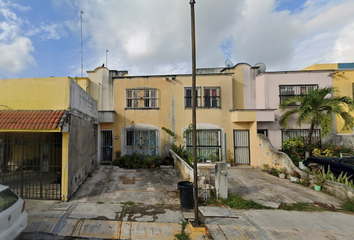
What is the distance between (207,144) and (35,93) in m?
10.5

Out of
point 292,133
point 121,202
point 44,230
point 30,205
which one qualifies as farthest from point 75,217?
point 292,133

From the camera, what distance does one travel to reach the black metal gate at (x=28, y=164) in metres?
6.09

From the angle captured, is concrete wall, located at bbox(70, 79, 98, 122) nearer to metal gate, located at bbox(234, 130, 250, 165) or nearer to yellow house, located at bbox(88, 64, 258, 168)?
yellow house, located at bbox(88, 64, 258, 168)

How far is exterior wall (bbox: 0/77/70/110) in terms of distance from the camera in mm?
6379

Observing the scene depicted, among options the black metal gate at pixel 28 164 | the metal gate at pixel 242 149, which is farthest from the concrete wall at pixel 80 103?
the metal gate at pixel 242 149

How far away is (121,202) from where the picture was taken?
5.92m

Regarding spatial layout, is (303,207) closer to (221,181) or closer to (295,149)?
(221,181)

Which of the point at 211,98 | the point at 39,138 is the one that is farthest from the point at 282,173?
the point at 39,138

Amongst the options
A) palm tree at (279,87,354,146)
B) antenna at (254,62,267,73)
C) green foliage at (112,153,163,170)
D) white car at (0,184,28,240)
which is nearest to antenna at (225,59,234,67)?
antenna at (254,62,267,73)

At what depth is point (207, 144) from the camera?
11984 mm

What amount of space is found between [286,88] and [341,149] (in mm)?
5405

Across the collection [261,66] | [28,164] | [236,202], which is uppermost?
[261,66]

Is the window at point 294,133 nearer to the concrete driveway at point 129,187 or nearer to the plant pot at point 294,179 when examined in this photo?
the plant pot at point 294,179

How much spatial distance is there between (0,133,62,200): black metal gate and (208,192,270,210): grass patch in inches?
242
